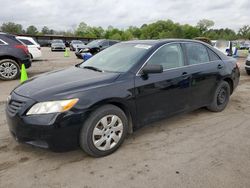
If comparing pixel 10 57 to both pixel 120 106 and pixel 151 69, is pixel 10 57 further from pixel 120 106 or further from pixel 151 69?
pixel 151 69

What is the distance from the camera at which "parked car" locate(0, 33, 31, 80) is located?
8.17 metres

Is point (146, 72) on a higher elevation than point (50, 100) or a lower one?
higher

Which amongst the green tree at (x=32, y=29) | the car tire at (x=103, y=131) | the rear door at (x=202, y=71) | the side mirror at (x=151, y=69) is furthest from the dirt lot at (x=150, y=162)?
the green tree at (x=32, y=29)

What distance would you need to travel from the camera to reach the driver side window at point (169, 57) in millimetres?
3736

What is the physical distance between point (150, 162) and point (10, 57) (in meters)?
7.16

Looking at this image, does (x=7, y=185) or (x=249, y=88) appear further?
(x=249, y=88)

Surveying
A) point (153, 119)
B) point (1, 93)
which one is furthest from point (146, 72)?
point (1, 93)

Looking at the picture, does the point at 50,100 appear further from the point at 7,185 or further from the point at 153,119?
the point at 153,119

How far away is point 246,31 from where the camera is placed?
273 feet

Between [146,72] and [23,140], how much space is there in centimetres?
187

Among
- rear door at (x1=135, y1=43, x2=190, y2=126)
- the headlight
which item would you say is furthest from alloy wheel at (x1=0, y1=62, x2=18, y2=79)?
rear door at (x1=135, y1=43, x2=190, y2=126)

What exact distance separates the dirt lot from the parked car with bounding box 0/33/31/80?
15.7 feet

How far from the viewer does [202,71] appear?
4.31 m

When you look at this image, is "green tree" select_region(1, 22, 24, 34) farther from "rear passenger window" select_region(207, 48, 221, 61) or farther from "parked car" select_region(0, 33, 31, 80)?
"rear passenger window" select_region(207, 48, 221, 61)
